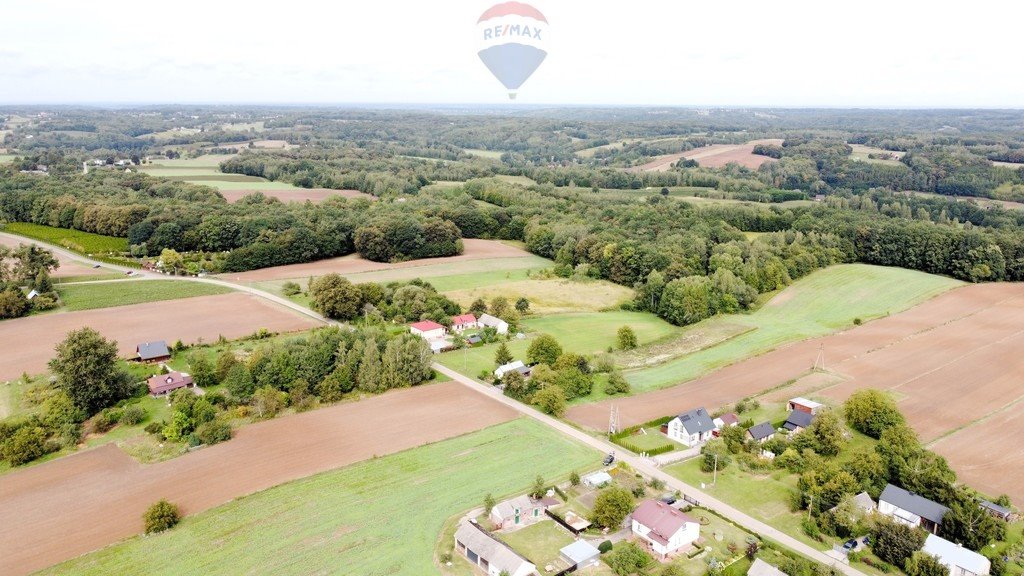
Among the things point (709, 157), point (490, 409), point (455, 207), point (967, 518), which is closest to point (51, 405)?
point (490, 409)

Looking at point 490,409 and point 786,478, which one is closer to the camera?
point 786,478

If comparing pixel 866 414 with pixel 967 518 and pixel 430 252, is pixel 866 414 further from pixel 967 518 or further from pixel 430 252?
pixel 430 252

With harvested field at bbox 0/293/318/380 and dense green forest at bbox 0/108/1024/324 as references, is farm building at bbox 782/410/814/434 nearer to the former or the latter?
dense green forest at bbox 0/108/1024/324

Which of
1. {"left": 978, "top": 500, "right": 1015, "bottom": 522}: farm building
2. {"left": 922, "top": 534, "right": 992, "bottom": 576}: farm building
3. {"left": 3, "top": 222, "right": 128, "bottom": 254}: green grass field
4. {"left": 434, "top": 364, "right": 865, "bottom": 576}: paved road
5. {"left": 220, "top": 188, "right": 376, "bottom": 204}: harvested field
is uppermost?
{"left": 220, "top": 188, "right": 376, "bottom": 204}: harvested field

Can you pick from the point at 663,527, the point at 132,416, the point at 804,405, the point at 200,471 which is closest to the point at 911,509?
the point at 663,527

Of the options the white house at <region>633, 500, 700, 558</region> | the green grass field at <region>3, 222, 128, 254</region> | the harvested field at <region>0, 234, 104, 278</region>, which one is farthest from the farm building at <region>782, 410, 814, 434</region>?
the green grass field at <region>3, 222, 128, 254</region>

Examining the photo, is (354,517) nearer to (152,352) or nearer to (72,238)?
(152,352)
